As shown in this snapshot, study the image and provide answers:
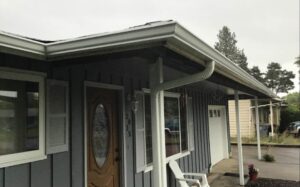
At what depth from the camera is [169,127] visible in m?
7.35

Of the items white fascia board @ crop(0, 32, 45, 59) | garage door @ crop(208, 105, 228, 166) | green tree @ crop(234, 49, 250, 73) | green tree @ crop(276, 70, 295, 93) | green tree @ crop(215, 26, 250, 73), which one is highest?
green tree @ crop(215, 26, 250, 73)

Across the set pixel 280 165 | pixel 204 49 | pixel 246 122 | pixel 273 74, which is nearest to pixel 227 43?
pixel 273 74

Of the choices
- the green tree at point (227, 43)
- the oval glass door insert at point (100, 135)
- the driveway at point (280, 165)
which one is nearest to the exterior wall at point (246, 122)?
the driveway at point (280, 165)

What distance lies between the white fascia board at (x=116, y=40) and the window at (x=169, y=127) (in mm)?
2788

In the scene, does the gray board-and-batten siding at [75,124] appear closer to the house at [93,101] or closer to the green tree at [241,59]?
the house at [93,101]

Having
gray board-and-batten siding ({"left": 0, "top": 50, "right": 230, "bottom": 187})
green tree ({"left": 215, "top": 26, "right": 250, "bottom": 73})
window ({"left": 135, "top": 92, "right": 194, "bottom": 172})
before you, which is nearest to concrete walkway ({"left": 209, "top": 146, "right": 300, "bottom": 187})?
window ({"left": 135, "top": 92, "right": 194, "bottom": 172})

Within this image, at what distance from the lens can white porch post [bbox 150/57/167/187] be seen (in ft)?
10.6

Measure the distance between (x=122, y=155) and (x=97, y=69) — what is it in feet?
4.96

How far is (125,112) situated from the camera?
5.27 meters

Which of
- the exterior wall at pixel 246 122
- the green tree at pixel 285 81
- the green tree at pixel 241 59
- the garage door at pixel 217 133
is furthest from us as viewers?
the green tree at pixel 285 81

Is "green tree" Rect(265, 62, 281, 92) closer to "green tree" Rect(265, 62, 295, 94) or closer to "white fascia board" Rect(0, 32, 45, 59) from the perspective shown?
"green tree" Rect(265, 62, 295, 94)

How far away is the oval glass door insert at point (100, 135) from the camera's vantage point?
4676mm

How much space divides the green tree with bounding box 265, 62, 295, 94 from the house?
55.7 m

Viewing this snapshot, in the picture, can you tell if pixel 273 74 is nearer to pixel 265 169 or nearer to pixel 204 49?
pixel 265 169
